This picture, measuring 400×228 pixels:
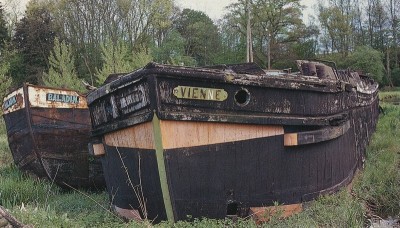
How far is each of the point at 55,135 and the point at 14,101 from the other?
1.17m

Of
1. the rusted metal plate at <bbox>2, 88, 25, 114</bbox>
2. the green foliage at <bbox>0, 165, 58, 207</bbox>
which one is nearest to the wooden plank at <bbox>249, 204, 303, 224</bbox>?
the green foliage at <bbox>0, 165, 58, 207</bbox>

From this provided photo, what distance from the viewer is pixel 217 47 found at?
37906 mm

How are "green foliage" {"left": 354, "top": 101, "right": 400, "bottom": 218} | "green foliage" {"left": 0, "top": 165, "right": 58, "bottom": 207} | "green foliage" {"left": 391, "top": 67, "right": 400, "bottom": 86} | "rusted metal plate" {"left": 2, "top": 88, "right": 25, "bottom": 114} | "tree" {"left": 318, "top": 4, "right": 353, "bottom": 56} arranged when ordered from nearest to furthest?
"green foliage" {"left": 354, "top": 101, "right": 400, "bottom": 218} → "green foliage" {"left": 0, "top": 165, "right": 58, "bottom": 207} → "rusted metal plate" {"left": 2, "top": 88, "right": 25, "bottom": 114} → "green foliage" {"left": 391, "top": 67, "right": 400, "bottom": 86} → "tree" {"left": 318, "top": 4, "right": 353, "bottom": 56}

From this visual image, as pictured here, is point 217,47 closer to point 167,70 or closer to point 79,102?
point 79,102

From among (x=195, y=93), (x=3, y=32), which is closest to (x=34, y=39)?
(x=3, y=32)

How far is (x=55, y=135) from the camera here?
8430mm

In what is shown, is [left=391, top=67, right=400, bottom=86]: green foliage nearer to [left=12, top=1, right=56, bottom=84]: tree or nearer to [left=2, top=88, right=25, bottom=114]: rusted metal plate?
[left=12, top=1, right=56, bottom=84]: tree

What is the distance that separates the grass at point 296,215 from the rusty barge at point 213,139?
25cm

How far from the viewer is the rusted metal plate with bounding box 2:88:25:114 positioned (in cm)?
841

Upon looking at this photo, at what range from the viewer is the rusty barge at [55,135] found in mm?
8320

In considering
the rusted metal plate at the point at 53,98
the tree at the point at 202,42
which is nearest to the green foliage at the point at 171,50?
the tree at the point at 202,42

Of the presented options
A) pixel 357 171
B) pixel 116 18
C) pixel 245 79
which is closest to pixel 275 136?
pixel 245 79

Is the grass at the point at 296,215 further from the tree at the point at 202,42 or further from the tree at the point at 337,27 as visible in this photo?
the tree at the point at 337,27

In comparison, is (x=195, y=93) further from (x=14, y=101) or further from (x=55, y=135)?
(x=14, y=101)
